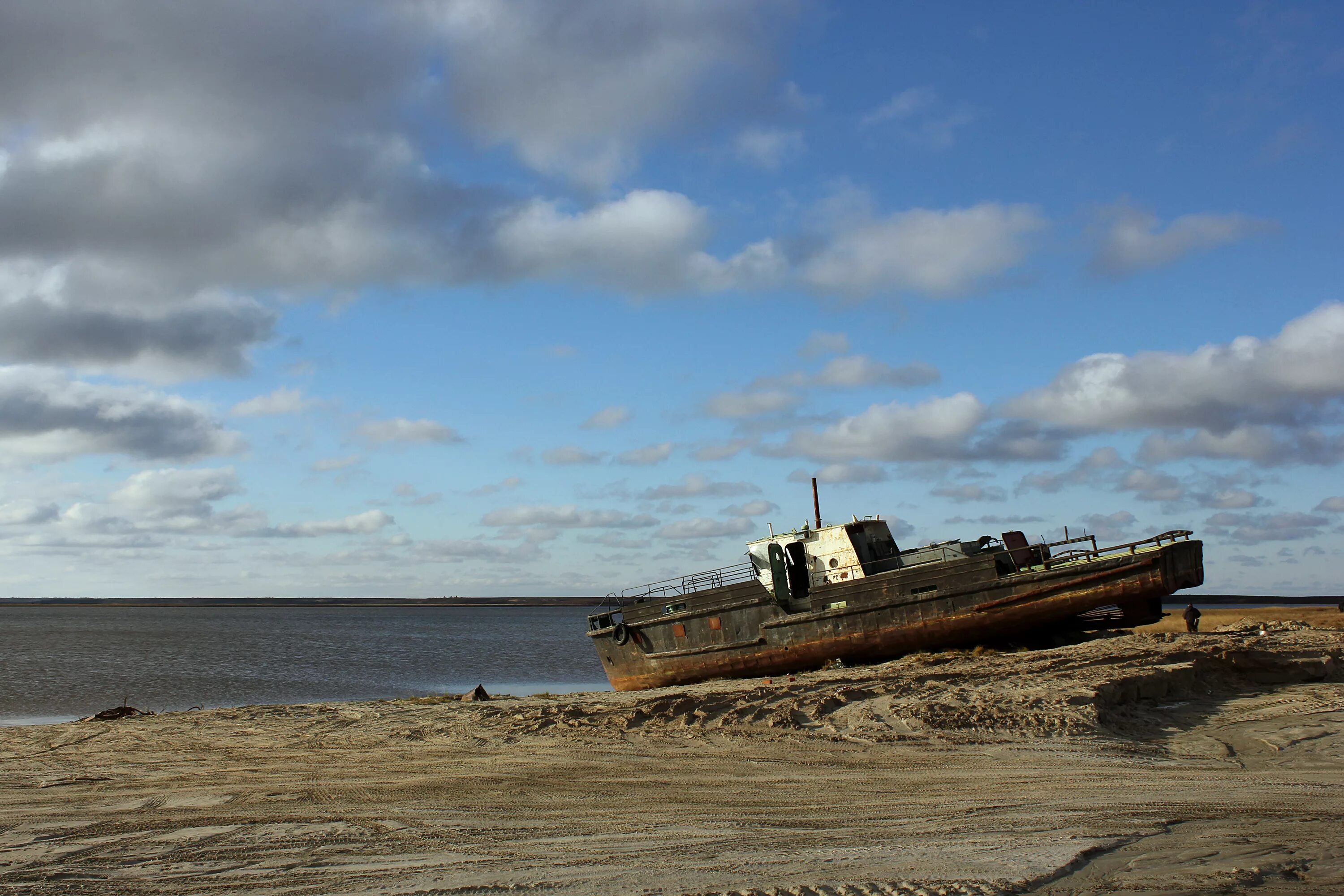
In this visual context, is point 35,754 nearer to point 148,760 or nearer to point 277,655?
point 148,760

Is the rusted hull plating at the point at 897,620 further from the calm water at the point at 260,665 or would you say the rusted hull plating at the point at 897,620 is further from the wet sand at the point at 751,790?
the calm water at the point at 260,665

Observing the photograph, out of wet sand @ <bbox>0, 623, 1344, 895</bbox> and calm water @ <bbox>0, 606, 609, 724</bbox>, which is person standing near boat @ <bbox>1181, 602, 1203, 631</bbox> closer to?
wet sand @ <bbox>0, 623, 1344, 895</bbox>

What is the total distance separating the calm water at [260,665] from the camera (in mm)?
26844

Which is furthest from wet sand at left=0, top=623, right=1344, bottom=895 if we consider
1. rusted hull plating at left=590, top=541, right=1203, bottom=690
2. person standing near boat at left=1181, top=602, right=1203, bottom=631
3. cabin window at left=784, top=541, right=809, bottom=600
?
person standing near boat at left=1181, top=602, right=1203, bottom=631

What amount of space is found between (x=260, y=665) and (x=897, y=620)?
30350mm

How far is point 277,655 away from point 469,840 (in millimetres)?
43801

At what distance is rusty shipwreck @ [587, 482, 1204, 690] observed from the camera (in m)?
18.4

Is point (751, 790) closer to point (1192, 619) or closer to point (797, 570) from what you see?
point (797, 570)

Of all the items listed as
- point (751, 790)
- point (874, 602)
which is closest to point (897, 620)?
point (874, 602)

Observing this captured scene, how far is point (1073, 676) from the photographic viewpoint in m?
12.9

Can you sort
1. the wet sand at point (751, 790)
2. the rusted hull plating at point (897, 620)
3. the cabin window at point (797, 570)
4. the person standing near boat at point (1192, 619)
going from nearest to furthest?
1. the wet sand at point (751, 790)
2. the rusted hull plating at point (897, 620)
3. the cabin window at point (797, 570)
4. the person standing near boat at point (1192, 619)

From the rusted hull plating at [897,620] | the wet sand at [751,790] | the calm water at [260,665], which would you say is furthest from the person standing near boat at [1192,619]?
the calm water at [260,665]

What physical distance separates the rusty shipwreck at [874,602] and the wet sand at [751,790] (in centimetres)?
311

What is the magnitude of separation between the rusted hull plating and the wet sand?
298cm
